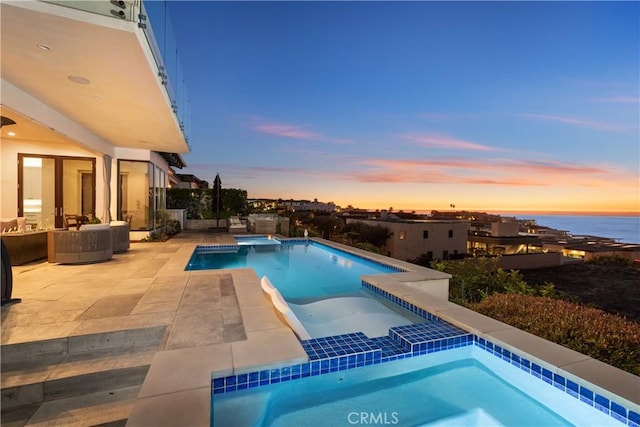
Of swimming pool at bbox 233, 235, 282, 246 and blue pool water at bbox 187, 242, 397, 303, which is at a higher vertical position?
swimming pool at bbox 233, 235, 282, 246

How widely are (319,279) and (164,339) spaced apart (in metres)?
4.24

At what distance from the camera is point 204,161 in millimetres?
22891

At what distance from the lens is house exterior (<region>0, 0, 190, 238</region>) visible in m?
3.55

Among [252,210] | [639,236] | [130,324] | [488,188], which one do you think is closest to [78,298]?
[130,324]

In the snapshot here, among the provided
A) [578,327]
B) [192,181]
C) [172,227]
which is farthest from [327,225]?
[578,327]

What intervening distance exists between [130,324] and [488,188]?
3242 centimetres

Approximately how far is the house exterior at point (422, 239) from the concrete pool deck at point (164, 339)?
22309mm

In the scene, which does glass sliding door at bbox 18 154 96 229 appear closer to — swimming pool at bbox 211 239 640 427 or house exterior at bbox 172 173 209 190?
swimming pool at bbox 211 239 640 427

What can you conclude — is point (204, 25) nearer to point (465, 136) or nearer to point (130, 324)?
point (130, 324)

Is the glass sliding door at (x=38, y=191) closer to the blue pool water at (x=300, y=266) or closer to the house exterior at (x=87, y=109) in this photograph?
the house exterior at (x=87, y=109)

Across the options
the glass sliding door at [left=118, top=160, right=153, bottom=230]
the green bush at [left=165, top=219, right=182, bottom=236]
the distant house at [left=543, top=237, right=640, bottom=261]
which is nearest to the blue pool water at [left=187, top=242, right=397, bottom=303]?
the glass sliding door at [left=118, top=160, right=153, bottom=230]

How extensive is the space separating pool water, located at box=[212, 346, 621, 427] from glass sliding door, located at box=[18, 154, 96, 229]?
870 centimetres

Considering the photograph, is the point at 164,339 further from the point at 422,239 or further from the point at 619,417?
the point at 422,239

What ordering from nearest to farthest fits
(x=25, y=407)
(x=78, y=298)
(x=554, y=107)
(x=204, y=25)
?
(x=25, y=407)
(x=78, y=298)
(x=204, y=25)
(x=554, y=107)
